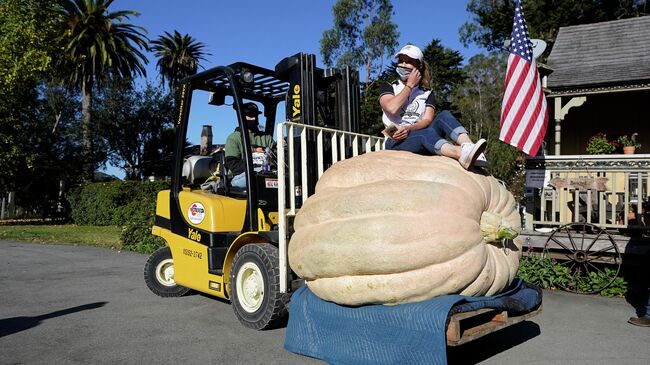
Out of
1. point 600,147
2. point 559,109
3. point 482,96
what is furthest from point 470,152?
point 482,96

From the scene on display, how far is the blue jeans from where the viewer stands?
14.1 feet

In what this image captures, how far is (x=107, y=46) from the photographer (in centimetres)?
3616

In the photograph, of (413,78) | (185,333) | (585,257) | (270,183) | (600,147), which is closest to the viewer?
(413,78)

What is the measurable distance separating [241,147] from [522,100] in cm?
527

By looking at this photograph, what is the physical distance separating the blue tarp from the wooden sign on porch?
15.8 feet

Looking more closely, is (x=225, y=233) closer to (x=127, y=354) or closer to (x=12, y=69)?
(x=127, y=354)

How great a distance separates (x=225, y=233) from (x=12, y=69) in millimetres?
20572

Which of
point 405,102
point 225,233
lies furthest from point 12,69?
point 405,102

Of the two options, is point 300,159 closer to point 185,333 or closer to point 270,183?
point 270,183

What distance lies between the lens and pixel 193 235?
6109 mm

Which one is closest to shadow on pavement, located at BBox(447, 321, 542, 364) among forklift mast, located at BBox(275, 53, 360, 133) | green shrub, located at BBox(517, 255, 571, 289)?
green shrub, located at BBox(517, 255, 571, 289)

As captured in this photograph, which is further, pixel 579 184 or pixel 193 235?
pixel 579 184

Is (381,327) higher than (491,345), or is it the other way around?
(381,327)

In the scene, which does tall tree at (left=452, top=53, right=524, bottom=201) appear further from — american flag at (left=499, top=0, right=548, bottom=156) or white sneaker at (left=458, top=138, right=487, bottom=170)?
white sneaker at (left=458, top=138, right=487, bottom=170)
